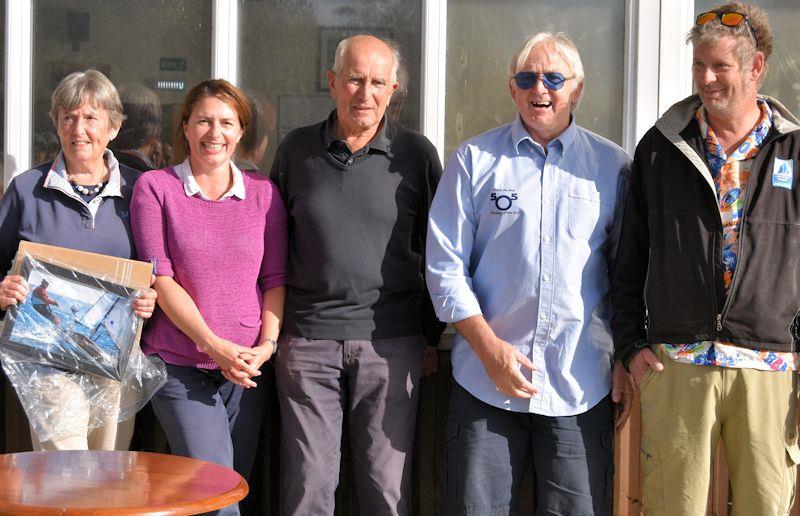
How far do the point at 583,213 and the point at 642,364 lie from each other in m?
0.52

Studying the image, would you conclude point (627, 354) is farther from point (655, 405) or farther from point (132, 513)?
point (132, 513)

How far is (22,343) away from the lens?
132 inches

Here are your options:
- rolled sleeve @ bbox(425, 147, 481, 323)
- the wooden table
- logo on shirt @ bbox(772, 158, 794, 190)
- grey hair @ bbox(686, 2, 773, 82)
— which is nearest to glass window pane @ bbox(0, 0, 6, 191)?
the wooden table

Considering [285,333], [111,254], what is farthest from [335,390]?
[111,254]

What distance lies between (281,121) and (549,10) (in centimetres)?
119

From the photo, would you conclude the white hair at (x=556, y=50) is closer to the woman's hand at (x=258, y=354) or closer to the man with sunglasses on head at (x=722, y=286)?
the man with sunglasses on head at (x=722, y=286)

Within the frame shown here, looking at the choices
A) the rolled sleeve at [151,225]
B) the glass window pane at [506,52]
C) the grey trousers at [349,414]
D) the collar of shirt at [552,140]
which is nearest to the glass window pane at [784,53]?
the glass window pane at [506,52]

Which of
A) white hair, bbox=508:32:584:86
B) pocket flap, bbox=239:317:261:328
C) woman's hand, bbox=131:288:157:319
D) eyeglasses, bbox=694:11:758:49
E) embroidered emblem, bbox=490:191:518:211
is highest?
eyeglasses, bbox=694:11:758:49

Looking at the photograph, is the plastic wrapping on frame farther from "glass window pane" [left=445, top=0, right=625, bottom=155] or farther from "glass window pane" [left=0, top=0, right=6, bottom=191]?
"glass window pane" [left=445, top=0, right=625, bottom=155]

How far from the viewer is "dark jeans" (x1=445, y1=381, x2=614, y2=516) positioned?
128 inches

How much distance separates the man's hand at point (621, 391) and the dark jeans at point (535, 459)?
4 centimetres

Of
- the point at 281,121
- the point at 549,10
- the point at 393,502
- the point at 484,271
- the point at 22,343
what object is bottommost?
the point at 393,502

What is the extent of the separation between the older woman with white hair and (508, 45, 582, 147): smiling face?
140cm

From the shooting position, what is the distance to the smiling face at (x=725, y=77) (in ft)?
10.3
